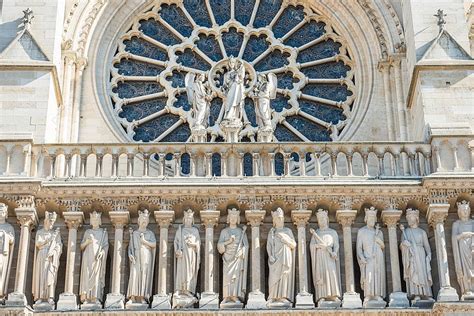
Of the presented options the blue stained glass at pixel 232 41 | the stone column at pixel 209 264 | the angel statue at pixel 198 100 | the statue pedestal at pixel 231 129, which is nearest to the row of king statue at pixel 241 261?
the stone column at pixel 209 264

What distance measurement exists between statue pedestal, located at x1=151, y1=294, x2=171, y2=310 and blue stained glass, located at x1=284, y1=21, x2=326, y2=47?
581cm

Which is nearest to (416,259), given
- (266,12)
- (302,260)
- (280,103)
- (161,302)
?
(302,260)

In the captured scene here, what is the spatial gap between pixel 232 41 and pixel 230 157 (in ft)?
11.5

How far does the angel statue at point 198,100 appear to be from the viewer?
1738 cm

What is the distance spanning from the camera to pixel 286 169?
1677 cm

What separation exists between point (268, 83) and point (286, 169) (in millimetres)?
1467

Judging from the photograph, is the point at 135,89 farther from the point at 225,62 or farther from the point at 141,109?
the point at 225,62

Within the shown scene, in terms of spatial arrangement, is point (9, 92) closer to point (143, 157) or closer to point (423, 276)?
point (143, 157)

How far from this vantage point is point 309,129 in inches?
754

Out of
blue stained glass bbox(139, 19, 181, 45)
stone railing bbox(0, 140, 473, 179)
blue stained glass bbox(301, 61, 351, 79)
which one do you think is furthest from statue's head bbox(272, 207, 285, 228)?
blue stained glass bbox(139, 19, 181, 45)

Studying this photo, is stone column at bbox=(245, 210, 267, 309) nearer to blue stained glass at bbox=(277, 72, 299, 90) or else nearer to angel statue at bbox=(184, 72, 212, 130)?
angel statue at bbox=(184, 72, 212, 130)

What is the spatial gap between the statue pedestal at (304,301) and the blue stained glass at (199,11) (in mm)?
5976

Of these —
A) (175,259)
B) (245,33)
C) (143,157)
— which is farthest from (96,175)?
(245,33)

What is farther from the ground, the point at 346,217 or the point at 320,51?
the point at 320,51
